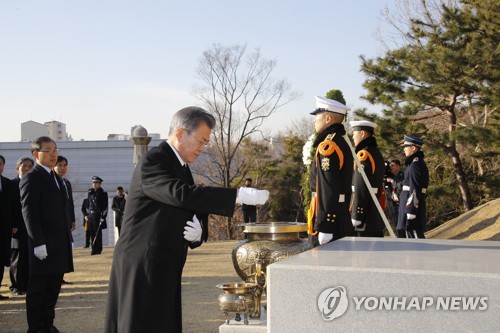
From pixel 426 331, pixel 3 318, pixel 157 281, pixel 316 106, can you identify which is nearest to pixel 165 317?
pixel 157 281

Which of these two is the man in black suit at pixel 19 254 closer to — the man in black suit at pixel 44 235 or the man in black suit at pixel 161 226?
the man in black suit at pixel 44 235

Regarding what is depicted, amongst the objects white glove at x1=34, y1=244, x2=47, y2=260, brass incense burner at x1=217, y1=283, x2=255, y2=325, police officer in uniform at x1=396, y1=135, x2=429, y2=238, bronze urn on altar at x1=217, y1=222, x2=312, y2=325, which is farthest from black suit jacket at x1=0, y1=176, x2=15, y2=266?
police officer in uniform at x1=396, y1=135, x2=429, y2=238

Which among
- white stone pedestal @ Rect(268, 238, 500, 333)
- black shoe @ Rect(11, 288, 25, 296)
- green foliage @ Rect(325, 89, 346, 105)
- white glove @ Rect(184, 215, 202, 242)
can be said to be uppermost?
green foliage @ Rect(325, 89, 346, 105)

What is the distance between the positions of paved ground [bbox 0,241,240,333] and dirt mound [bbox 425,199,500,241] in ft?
15.5

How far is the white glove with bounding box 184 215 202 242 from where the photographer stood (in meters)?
3.54

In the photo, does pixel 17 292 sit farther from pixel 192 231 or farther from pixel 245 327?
pixel 192 231

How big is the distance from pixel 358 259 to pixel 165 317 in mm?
1055

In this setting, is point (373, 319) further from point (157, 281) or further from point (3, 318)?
point (3, 318)

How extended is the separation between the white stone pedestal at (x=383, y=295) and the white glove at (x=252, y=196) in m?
0.35

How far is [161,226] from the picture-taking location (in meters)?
3.46

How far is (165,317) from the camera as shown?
11.3 feet

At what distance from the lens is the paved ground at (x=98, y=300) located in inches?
267

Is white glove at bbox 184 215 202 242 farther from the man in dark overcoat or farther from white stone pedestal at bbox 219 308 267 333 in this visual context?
the man in dark overcoat

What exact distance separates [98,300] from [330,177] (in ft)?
13.6
